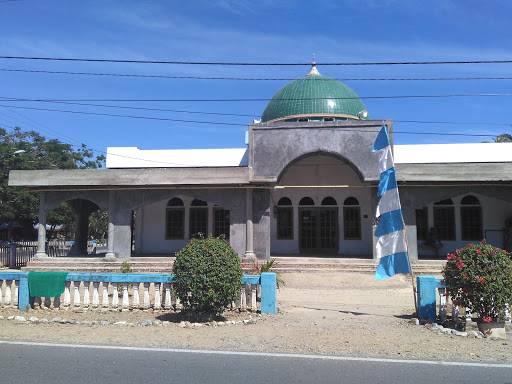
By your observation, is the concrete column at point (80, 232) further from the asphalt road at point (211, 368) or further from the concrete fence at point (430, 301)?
the concrete fence at point (430, 301)

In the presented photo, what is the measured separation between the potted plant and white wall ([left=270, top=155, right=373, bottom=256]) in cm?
1180

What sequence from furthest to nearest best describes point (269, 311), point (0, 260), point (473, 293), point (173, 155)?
point (173, 155) < point (0, 260) < point (269, 311) < point (473, 293)

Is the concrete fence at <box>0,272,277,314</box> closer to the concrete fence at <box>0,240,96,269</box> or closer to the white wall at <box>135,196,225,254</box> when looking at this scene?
the concrete fence at <box>0,240,96,269</box>

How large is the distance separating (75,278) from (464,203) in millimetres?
17005

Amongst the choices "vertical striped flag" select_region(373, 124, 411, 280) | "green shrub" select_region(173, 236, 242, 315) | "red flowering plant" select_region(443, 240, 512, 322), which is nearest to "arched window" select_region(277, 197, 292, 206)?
"vertical striped flag" select_region(373, 124, 411, 280)

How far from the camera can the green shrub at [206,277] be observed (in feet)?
27.7

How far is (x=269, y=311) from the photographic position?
9.55 metres

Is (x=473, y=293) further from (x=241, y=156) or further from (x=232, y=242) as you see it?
(x=241, y=156)

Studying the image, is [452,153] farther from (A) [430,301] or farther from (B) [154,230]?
(B) [154,230]

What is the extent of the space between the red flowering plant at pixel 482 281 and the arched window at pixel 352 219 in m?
12.1

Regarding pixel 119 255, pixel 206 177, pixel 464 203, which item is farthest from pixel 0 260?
pixel 464 203

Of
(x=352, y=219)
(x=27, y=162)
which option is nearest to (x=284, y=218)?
(x=352, y=219)

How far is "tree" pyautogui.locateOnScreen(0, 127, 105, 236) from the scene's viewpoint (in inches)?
1298

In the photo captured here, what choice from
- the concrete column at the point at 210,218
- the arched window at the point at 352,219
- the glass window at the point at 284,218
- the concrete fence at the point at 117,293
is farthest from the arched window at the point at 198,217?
the concrete fence at the point at 117,293
